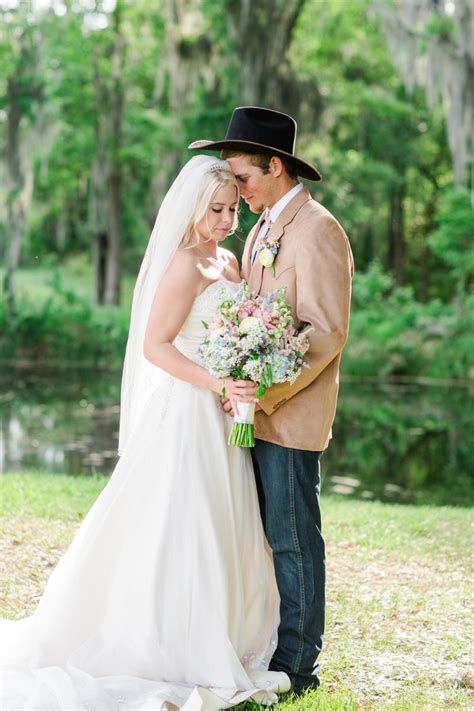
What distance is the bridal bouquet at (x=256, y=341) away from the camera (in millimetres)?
3426

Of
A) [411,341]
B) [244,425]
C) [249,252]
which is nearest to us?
[244,425]

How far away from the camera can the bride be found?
12.0 ft

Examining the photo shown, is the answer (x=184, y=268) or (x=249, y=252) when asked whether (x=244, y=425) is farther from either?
(x=249, y=252)

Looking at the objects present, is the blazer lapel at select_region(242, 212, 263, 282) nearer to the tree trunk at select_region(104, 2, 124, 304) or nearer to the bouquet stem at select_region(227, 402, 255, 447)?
the bouquet stem at select_region(227, 402, 255, 447)

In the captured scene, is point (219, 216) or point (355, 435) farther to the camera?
point (355, 435)

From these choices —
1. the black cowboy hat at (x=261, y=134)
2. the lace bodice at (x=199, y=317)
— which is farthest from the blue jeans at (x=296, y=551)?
the black cowboy hat at (x=261, y=134)

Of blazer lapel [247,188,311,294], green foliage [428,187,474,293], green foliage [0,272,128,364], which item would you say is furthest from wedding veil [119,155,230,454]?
green foliage [428,187,474,293]

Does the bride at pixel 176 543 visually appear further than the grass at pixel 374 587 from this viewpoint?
No

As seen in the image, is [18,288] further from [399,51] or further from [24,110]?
[399,51]

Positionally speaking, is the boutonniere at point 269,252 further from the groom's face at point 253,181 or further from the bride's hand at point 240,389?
the bride's hand at point 240,389

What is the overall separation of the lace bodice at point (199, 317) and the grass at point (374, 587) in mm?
1468

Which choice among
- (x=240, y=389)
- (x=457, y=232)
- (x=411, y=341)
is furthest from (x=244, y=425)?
(x=457, y=232)

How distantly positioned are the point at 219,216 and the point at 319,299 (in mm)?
599

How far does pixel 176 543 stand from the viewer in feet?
12.3
